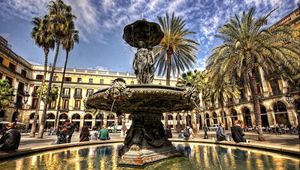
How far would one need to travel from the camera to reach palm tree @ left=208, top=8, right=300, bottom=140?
45.0 ft

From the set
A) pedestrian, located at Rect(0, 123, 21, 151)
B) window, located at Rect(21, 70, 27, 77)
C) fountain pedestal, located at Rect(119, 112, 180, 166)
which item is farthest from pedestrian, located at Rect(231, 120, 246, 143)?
window, located at Rect(21, 70, 27, 77)

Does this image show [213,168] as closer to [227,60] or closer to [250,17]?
[227,60]

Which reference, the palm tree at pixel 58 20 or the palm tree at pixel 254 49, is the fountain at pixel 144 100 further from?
the palm tree at pixel 58 20

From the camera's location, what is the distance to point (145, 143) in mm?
6508

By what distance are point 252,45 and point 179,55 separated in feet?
29.0

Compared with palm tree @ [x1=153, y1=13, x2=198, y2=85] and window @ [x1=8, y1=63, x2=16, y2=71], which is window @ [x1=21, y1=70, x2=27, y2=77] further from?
palm tree @ [x1=153, y1=13, x2=198, y2=85]

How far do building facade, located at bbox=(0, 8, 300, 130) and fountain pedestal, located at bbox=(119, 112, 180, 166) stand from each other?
15068 mm

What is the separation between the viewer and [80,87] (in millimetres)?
54312

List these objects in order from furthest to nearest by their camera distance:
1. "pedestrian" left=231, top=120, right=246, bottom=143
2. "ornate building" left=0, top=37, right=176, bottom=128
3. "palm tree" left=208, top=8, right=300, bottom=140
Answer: "ornate building" left=0, top=37, right=176, bottom=128, "palm tree" left=208, top=8, right=300, bottom=140, "pedestrian" left=231, top=120, right=246, bottom=143

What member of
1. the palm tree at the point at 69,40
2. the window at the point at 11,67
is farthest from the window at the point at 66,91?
the palm tree at the point at 69,40

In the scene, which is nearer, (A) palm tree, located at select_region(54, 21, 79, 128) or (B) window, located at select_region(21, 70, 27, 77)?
(A) palm tree, located at select_region(54, 21, 79, 128)

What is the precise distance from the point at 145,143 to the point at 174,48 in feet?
54.9

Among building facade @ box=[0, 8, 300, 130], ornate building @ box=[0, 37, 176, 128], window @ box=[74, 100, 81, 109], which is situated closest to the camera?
building facade @ box=[0, 8, 300, 130]

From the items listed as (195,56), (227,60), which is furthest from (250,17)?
(195,56)
